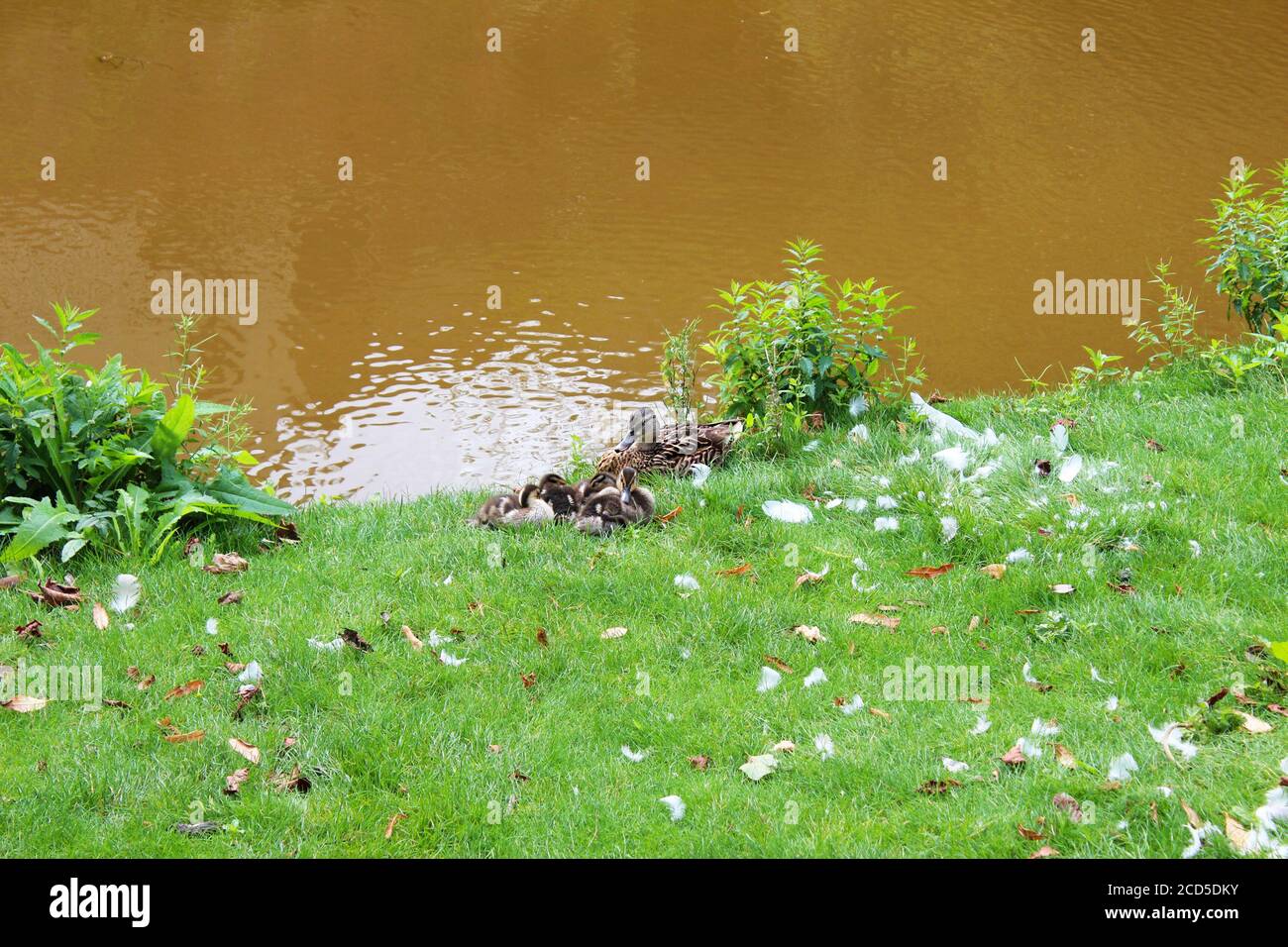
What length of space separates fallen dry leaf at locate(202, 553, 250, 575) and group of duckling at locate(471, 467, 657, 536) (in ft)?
3.80

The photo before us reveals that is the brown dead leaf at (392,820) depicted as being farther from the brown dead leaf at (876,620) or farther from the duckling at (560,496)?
the duckling at (560,496)

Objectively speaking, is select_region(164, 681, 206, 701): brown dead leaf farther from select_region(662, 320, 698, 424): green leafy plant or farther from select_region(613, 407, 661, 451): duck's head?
select_region(662, 320, 698, 424): green leafy plant

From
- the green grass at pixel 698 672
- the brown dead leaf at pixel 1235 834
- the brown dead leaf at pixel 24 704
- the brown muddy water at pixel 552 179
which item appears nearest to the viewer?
the brown dead leaf at pixel 1235 834

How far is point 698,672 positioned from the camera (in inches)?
177

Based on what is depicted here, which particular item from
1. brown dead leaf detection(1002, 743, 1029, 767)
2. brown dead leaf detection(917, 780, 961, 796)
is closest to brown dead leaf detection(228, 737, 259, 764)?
brown dead leaf detection(917, 780, 961, 796)

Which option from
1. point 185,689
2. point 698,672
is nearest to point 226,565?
point 185,689

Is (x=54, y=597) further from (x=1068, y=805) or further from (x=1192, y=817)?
(x=1192, y=817)

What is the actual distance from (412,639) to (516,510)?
125cm

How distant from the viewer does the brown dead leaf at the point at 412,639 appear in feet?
15.3

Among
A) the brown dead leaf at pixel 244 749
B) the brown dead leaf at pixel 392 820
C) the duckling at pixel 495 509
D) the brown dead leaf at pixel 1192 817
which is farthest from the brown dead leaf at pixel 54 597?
the brown dead leaf at pixel 1192 817

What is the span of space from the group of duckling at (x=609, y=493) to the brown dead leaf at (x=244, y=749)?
2003mm

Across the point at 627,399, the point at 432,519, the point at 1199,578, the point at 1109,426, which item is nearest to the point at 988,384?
the point at 1109,426

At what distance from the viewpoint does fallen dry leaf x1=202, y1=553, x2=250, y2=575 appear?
5297 millimetres

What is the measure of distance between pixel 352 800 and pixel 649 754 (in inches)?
40.8
